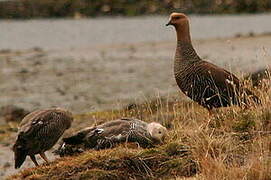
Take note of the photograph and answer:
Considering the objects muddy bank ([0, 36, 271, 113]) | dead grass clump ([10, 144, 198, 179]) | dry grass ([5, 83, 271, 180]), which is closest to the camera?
dry grass ([5, 83, 271, 180])

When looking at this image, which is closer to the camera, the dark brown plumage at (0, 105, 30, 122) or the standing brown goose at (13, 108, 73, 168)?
the standing brown goose at (13, 108, 73, 168)

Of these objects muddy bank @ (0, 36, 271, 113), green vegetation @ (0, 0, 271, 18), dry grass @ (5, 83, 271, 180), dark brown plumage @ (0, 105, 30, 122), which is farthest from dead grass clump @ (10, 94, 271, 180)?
green vegetation @ (0, 0, 271, 18)

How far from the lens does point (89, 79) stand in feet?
87.2

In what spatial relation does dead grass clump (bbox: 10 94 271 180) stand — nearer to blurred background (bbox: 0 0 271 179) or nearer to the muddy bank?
blurred background (bbox: 0 0 271 179)

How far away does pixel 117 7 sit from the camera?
6050 cm

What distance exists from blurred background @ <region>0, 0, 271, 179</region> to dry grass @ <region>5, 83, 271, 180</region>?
4.13ft

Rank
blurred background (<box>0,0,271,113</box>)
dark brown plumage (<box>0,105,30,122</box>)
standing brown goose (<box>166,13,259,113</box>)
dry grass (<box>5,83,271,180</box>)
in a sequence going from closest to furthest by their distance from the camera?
1. dry grass (<box>5,83,271,180</box>)
2. standing brown goose (<box>166,13,259,113</box>)
3. dark brown plumage (<box>0,105,30,122</box>)
4. blurred background (<box>0,0,271,113</box>)

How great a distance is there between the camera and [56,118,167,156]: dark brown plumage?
1158 cm

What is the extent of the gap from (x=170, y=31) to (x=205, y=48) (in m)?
11.6

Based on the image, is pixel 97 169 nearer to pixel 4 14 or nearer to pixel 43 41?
pixel 43 41

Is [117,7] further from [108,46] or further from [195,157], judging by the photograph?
[195,157]

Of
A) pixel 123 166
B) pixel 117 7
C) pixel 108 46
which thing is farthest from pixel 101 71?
pixel 117 7

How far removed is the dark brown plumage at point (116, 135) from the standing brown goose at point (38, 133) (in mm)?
221

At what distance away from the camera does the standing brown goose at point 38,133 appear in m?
11.6
